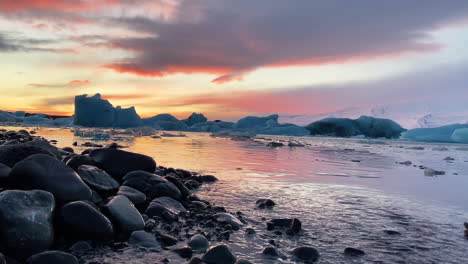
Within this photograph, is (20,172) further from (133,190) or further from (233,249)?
(233,249)

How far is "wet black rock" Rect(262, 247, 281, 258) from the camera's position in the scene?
3387mm

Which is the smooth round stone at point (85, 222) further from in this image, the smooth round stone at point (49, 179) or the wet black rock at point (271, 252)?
the wet black rock at point (271, 252)

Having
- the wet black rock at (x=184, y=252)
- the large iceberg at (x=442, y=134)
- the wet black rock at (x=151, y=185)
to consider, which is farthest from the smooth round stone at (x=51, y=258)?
the large iceberg at (x=442, y=134)

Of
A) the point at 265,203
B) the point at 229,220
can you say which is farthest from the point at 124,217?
the point at 265,203

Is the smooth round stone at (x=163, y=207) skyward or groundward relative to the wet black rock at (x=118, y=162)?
groundward

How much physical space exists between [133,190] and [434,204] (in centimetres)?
558

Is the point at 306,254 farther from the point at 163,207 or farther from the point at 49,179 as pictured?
the point at 49,179

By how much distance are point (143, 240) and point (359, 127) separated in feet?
222

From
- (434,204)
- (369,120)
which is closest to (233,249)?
(434,204)

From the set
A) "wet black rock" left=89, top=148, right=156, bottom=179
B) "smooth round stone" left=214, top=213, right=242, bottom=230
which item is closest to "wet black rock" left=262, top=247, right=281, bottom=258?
"smooth round stone" left=214, top=213, right=242, bottom=230

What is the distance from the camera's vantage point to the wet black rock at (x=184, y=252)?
10.8 feet

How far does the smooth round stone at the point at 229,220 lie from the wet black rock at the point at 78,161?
2890 millimetres

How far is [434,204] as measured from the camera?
624 centimetres

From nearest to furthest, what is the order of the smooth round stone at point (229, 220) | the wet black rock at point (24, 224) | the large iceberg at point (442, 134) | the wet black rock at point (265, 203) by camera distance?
1. the wet black rock at point (24, 224)
2. the smooth round stone at point (229, 220)
3. the wet black rock at point (265, 203)
4. the large iceberg at point (442, 134)
